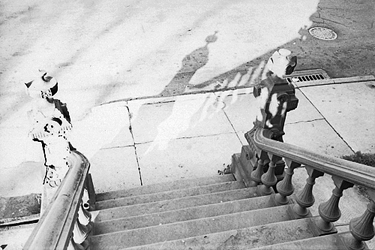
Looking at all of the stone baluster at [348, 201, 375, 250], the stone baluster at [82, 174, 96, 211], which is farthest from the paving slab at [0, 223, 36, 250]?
the stone baluster at [348, 201, 375, 250]

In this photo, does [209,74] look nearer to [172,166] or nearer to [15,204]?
[172,166]

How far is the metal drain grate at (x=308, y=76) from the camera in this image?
8078 mm

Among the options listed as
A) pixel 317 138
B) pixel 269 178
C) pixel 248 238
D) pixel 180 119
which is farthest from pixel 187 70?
pixel 248 238

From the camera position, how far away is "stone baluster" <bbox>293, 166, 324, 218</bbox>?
3.00 meters

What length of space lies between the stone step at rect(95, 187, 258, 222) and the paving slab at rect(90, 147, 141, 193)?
134 cm

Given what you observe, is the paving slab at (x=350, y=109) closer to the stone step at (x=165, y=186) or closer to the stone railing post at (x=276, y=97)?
the stone step at (x=165, y=186)

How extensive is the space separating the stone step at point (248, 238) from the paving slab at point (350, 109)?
139 inches

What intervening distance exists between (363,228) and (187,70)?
20.9 ft

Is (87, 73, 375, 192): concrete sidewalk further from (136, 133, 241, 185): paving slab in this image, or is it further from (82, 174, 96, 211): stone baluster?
(82, 174, 96, 211): stone baluster

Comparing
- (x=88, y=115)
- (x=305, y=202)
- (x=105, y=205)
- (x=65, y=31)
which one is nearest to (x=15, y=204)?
(x=105, y=205)

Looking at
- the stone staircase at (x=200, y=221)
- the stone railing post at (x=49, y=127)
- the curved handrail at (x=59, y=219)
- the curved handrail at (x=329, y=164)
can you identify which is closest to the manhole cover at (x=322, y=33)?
the stone staircase at (x=200, y=221)

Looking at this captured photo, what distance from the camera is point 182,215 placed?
13.1 feet

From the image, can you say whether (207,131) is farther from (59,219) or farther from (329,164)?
(59,219)

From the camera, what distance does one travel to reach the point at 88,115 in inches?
275
